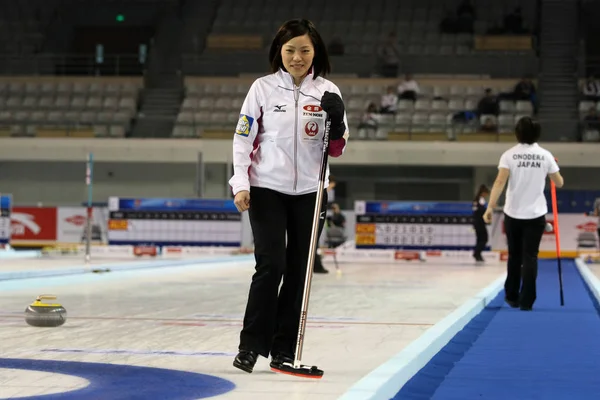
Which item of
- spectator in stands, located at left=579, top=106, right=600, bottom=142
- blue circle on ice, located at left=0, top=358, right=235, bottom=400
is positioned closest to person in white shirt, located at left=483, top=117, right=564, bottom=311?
blue circle on ice, located at left=0, top=358, right=235, bottom=400

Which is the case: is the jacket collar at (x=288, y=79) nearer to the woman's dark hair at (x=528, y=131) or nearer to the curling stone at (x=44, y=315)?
the curling stone at (x=44, y=315)

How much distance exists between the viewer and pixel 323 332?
7242 millimetres

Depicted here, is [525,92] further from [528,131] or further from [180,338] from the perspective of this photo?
[180,338]

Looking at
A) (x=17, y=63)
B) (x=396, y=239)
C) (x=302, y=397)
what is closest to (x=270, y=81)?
(x=302, y=397)

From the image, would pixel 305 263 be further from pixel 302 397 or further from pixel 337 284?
pixel 337 284

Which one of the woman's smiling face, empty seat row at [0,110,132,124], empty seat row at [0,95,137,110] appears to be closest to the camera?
the woman's smiling face

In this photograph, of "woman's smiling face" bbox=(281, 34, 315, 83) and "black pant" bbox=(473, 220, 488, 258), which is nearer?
"woman's smiling face" bbox=(281, 34, 315, 83)

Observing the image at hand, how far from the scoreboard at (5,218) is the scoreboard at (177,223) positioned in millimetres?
2395

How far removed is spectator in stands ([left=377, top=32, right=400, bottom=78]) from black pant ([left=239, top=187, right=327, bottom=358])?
Answer: 28.7 meters

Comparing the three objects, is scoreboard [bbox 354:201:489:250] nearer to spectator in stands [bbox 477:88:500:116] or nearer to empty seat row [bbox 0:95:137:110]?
spectator in stands [bbox 477:88:500:116]

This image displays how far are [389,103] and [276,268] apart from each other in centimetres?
2721

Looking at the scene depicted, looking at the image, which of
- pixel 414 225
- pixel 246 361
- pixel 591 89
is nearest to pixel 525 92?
pixel 591 89

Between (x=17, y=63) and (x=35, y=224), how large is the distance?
365 inches

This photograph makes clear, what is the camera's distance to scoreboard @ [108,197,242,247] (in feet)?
85.8
